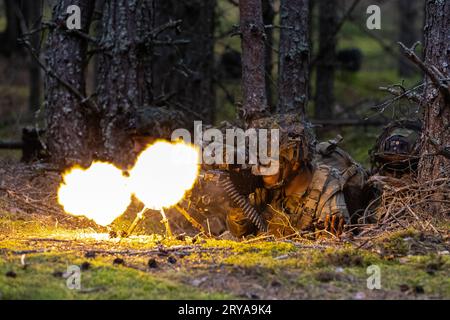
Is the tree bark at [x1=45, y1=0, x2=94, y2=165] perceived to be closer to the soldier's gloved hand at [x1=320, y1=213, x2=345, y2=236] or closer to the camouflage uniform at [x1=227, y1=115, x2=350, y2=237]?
the camouflage uniform at [x1=227, y1=115, x2=350, y2=237]

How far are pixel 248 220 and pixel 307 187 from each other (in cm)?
84

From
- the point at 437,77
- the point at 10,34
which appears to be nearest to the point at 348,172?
the point at 437,77

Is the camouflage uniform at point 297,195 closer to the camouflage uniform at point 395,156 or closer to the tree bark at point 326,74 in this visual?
the camouflage uniform at point 395,156

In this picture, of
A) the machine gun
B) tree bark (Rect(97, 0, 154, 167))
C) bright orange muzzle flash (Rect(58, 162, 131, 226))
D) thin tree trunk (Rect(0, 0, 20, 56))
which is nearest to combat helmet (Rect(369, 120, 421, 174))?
the machine gun

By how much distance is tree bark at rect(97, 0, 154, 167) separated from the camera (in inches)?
420

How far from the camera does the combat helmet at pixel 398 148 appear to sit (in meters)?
9.53

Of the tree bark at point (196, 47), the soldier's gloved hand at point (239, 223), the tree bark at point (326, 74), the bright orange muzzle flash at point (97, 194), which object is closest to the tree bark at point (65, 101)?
the bright orange muzzle flash at point (97, 194)

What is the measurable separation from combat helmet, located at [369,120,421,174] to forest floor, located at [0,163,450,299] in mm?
2249

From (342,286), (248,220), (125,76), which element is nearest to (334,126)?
(125,76)

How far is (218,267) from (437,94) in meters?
3.64

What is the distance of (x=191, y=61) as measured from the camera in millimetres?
15875

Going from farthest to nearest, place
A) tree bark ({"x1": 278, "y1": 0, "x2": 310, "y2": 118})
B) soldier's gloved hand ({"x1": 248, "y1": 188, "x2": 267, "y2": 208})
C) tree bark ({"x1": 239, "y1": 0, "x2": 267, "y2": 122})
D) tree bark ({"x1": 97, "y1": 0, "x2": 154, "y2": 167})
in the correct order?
1. tree bark ({"x1": 278, "y1": 0, "x2": 310, "y2": 118})
2. tree bark ({"x1": 97, "y1": 0, "x2": 154, "y2": 167})
3. tree bark ({"x1": 239, "y1": 0, "x2": 267, "y2": 122})
4. soldier's gloved hand ({"x1": 248, "y1": 188, "x2": 267, "y2": 208})

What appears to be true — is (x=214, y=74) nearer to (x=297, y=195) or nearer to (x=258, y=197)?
(x=258, y=197)

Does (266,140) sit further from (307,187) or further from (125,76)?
(125,76)
